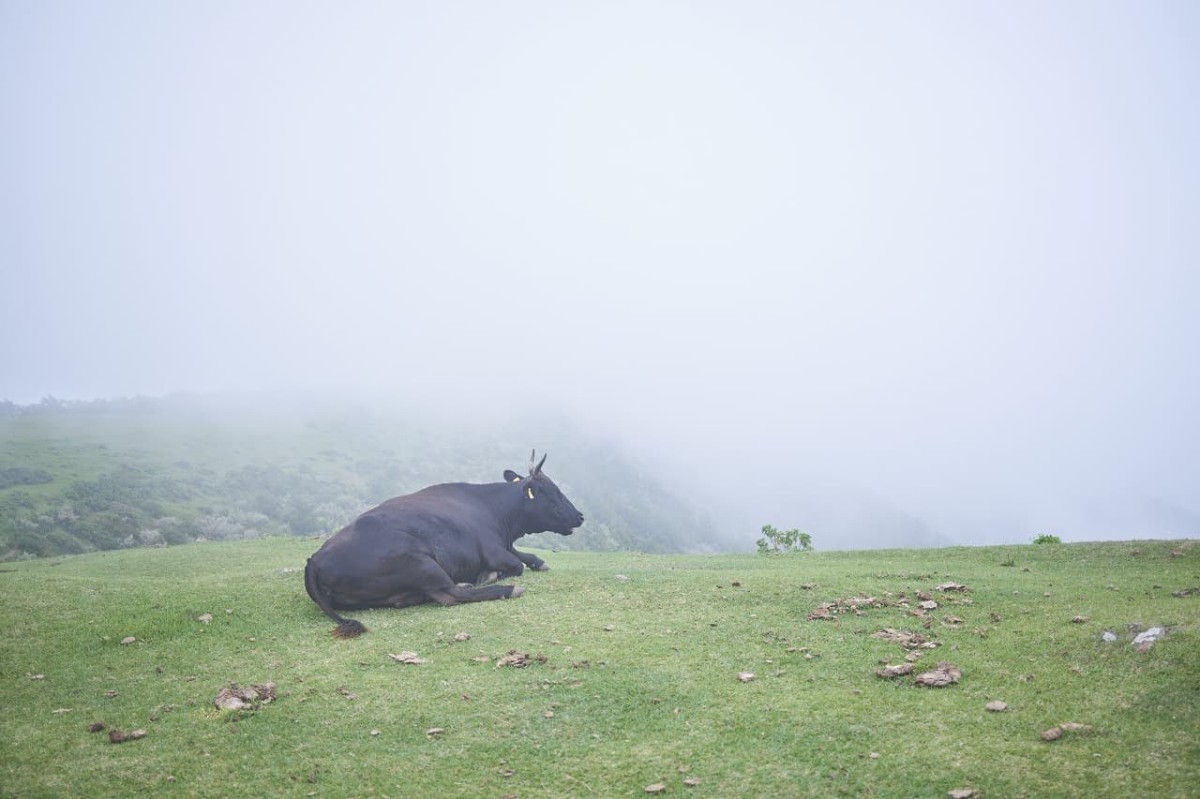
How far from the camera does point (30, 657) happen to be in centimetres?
941

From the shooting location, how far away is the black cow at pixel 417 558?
454 inches

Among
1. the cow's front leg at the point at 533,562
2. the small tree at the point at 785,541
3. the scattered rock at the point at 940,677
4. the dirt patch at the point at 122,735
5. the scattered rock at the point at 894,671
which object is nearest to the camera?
the dirt patch at the point at 122,735

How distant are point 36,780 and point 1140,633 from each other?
10.8 meters

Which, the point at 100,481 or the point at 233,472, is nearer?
the point at 100,481

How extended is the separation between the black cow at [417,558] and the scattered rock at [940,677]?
689 cm

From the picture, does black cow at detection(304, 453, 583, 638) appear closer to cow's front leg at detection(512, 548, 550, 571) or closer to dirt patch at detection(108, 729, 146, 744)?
cow's front leg at detection(512, 548, 550, 571)

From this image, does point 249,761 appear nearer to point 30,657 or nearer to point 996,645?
point 30,657

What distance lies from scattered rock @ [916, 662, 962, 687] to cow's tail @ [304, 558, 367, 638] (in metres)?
7.13

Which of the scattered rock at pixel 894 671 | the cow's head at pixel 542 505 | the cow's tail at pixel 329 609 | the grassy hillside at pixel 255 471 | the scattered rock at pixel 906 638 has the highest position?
the cow's head at pixel 542 505

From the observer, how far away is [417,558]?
11.9m

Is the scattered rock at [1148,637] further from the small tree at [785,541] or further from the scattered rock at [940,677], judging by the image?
the small tree at [785,541]

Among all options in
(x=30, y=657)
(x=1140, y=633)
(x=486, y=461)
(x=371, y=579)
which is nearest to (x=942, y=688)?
(x=1140, y=633)

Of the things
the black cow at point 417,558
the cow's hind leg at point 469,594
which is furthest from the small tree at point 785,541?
the cow's hind leg at point 469,594

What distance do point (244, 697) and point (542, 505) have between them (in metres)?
9.65
